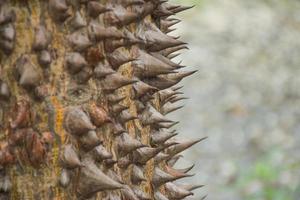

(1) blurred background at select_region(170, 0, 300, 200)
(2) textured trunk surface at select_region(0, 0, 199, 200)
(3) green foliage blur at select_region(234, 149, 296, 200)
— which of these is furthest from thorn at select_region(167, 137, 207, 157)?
(3) green foliage blur at select_region(234, 149, 296, 200)

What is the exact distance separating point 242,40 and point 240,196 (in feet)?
8.83

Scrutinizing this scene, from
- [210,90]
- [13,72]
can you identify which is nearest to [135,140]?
[13,72]

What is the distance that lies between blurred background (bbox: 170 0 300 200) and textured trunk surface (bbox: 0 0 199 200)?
114 inches

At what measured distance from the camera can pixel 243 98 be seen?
20.4 feet

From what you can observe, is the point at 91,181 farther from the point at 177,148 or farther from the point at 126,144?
the point at 177,148

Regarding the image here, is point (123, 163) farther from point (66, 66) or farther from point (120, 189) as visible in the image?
point (66, 66)

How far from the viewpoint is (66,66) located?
114 cm

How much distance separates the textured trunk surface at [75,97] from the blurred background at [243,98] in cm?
289

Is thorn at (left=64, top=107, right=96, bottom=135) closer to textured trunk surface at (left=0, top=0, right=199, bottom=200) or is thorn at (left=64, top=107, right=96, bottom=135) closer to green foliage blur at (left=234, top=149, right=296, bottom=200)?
textured trunk surface at (left=0, top=0, right=199, bottom=200)

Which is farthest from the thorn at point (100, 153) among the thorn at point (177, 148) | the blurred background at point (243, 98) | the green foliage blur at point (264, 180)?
the green foliage blur at point (264, 180)

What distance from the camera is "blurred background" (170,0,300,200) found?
5.09 metres

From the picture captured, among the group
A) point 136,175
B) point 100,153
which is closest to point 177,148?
point 136,175

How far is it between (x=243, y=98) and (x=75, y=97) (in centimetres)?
515

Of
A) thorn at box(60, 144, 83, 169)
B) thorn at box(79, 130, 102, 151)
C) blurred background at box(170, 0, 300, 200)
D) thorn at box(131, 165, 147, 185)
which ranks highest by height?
thorn at box(79, 130, 102, 151)
